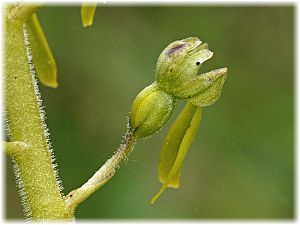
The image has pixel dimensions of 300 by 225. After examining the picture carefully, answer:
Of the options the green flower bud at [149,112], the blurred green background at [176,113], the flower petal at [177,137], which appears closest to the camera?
the green flower bud at [149,112]

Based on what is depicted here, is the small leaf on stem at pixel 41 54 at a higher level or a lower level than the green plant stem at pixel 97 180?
higher

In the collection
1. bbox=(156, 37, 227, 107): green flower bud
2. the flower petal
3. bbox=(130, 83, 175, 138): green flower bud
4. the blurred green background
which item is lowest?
the blurred green background

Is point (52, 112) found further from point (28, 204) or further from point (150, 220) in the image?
point (28, 204)

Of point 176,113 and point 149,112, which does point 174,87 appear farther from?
point 176,113

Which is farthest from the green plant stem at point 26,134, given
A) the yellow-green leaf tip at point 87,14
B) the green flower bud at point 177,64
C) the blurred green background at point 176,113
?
the blurred green background at point 176,113

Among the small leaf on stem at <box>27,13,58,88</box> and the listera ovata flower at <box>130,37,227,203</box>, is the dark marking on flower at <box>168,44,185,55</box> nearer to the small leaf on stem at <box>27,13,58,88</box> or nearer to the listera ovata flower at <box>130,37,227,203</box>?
the listera ovata flower at <box>130,37,227,203</box>

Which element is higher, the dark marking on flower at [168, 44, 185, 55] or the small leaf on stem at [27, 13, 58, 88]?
the dark marking on flower at [168, 44, 185, 55]

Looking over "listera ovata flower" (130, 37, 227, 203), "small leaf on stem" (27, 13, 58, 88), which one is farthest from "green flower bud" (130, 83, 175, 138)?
"small leaf on stem" (27, 13, 58, 88)

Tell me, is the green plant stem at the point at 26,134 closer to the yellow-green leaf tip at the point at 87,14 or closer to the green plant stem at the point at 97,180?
the green plant stem at the point at 97,180
